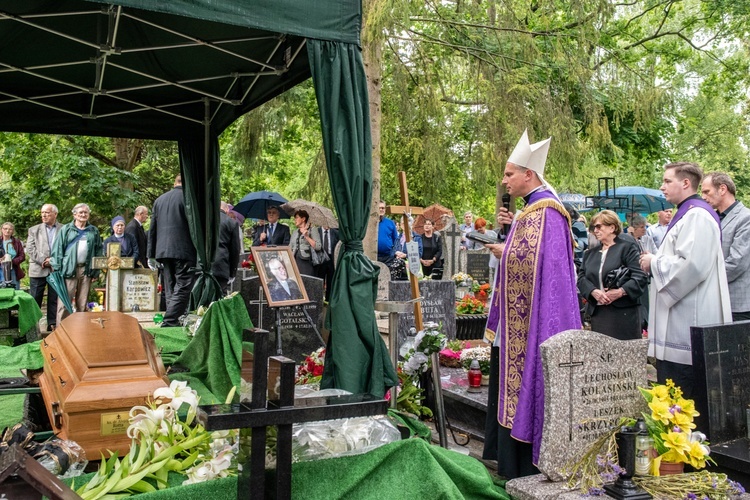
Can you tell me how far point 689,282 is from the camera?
4.58 meters

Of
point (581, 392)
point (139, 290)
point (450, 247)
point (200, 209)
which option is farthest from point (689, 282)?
point (450, 247)

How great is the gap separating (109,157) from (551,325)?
1743cm

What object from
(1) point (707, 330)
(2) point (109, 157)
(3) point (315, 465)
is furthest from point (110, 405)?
(2) point (109, 157)

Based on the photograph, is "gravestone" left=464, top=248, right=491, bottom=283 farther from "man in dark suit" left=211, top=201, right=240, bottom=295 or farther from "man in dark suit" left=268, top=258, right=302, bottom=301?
"man in dark suit" left=268, top=258, right=302, bottom=301

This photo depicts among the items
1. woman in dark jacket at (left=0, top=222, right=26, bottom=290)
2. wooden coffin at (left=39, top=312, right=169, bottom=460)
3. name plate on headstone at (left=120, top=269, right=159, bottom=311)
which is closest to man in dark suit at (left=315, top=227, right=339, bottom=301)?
name plate on headstone at (left=120, top=269, right=159, bottom=311)

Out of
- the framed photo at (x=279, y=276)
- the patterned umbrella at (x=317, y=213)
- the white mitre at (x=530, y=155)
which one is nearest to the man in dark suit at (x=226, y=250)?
the patterned umbrella at (x=317, y=213)

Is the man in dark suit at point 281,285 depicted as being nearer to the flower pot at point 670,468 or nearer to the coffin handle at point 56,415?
the coffin handle at point 56,415

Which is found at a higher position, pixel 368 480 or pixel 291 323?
pixel 291 323

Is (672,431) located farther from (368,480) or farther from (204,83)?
(204,83)

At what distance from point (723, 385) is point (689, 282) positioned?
84cm

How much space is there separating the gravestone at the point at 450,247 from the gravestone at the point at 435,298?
5.03 metres

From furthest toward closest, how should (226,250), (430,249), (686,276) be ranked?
(430,249)
(226,250)
(686,276)

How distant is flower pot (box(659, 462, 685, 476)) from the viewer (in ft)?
11.5

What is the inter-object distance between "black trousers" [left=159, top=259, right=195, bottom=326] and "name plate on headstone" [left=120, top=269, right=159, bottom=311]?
2.16 metres
